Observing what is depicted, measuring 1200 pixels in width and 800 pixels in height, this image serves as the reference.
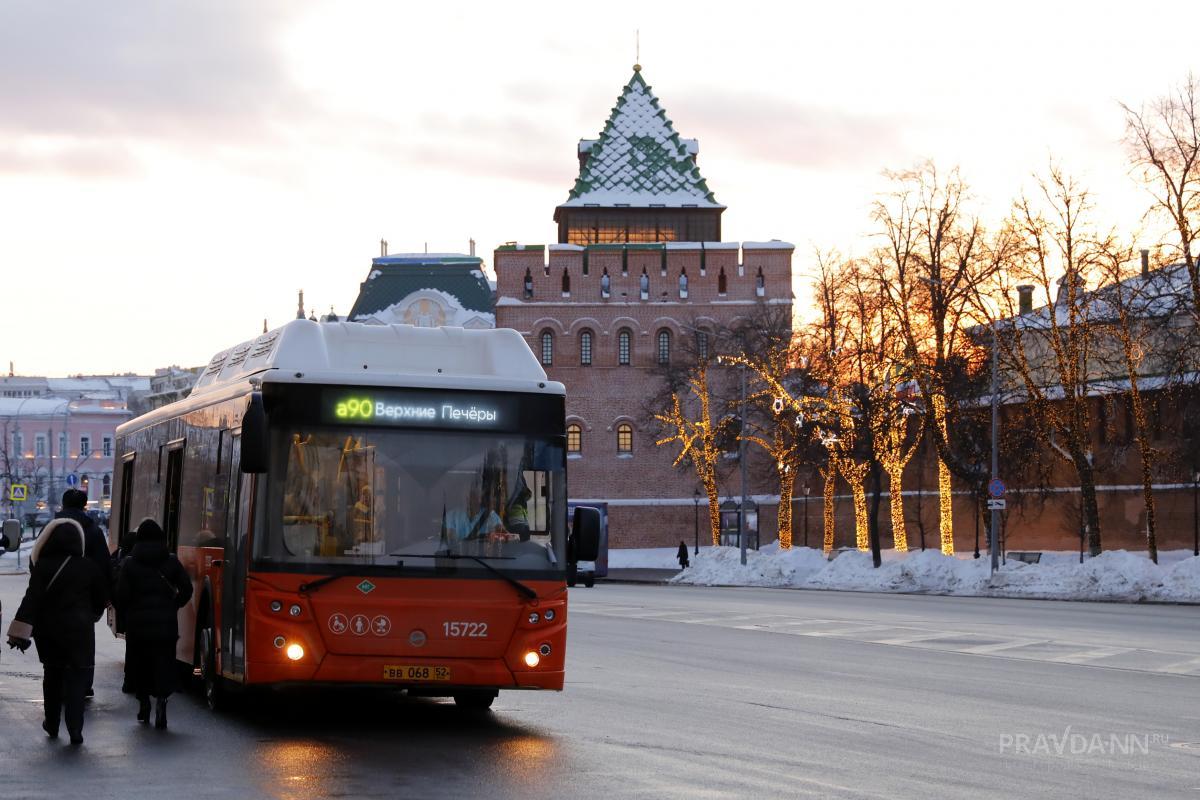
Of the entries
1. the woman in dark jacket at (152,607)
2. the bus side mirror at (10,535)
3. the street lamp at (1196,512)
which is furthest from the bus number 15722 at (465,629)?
the street lamp at (1196,512)

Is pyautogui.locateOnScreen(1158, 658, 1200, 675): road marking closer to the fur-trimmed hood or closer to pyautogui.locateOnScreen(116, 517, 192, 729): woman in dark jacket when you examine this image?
pyautogui.locateOnScreen(116, 517, 192, 729): woman in dark jacket

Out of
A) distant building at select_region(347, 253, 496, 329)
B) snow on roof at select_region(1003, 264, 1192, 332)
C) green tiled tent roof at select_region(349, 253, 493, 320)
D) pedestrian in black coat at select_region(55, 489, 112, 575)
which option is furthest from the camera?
green tiled tent roof at select_region(349, 253, 493, 320)

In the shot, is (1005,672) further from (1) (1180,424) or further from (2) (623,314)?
(2) (623,314)

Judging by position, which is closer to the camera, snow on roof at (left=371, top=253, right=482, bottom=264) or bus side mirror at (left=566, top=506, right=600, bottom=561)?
bus side mirror at (left=566, top=506, right=600, bottom=561)

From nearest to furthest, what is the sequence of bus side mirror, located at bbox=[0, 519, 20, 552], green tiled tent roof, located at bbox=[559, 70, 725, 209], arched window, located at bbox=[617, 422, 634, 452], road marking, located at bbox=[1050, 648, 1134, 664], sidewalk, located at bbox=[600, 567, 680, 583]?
bus side mirror, located at bbox=[0, 519, 20, 552]
road marking, located at bbox=[1050, 648, 1134, 664]
sidewalk, located at bbox=[600, 567, 680, 583]
arched window, located at bbox=[617, 422, 634, 452]
green tiled tent roof, located at bbox=[559, 70, 725, 209]

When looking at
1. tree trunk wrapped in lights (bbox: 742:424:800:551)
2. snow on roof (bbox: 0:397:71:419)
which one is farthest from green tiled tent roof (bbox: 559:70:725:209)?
snow on roof (bbox: 0:397:71:419)

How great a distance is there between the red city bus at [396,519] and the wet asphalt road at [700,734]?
1.90 ft

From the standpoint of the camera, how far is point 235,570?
14.2 metres

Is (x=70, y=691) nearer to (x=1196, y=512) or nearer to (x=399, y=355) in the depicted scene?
(x=399, y=355)

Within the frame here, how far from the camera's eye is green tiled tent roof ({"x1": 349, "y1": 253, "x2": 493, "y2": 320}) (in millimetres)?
107562

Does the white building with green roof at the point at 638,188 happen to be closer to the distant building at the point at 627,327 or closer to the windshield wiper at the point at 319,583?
the distant building at the point at 627,327

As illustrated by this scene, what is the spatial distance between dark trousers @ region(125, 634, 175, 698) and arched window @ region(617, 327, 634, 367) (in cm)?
7636

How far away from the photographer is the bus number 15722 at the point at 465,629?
13617 millimetres

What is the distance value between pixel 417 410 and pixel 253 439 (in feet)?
4.31
